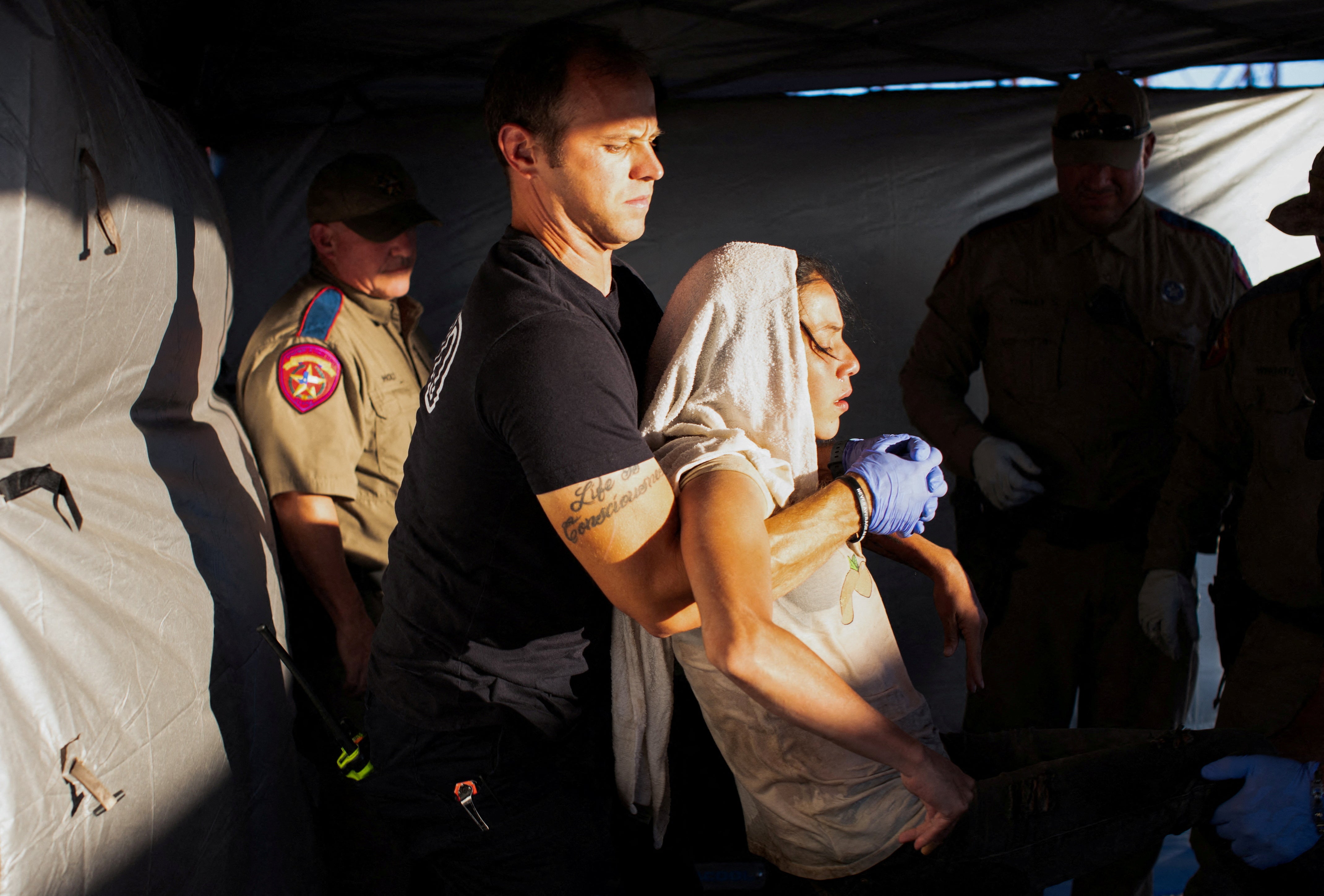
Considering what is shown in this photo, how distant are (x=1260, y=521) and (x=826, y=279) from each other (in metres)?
1.61

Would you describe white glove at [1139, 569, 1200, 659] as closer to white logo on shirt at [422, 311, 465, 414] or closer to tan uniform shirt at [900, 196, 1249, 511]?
tan uniform shirt at [900, 196, 1249, 511]

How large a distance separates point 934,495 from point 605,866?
37.1 inches

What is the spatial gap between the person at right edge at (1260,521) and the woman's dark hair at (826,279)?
1.11 metres

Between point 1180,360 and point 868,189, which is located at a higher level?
point 868,189

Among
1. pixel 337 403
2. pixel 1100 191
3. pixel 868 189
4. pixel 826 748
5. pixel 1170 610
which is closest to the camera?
pixel 826 748

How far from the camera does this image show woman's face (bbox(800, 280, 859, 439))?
1.69m

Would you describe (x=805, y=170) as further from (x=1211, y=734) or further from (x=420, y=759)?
(x=420, y=759)

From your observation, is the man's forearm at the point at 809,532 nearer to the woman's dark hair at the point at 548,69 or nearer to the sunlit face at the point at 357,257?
the woman's dark hair at the point at 548,69

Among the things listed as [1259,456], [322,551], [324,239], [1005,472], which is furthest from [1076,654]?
[324,239]

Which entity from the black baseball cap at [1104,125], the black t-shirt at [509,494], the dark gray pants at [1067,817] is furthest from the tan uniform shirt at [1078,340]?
the black t-shirt at [509,494]

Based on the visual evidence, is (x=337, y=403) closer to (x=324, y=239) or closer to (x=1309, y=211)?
(x=324, y=239)

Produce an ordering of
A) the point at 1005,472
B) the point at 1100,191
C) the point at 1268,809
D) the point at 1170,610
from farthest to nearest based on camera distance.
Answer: the point at 1100,191
the point at 1005,472
the point at 1170,610
the point at 1268,809

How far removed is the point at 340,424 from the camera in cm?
259

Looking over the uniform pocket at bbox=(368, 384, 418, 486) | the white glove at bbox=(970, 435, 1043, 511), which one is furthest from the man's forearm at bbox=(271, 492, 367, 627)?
the white glove at bbox=(970, 435, 1043, 511)
